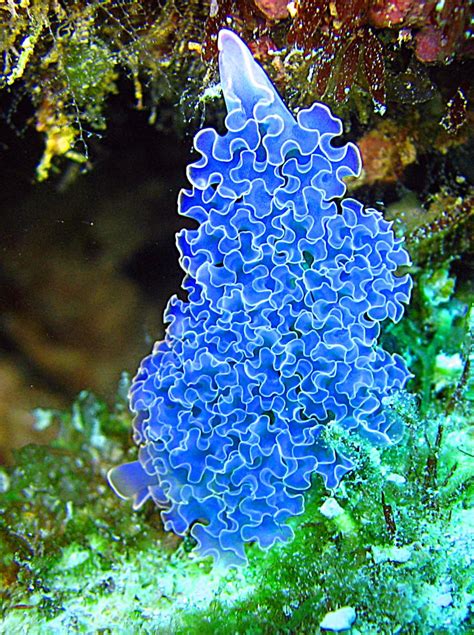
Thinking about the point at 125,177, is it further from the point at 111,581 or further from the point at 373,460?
the point at 111,581

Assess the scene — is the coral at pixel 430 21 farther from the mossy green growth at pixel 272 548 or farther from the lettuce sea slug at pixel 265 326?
the mossy green growth at pixel 272 548

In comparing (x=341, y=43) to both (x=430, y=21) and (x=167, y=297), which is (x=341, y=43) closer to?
(x=430, y=21)

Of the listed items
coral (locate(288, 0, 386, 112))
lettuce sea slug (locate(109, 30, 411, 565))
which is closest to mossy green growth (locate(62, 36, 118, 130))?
lettuce sea slug (locate(109, 30, 411, 565))

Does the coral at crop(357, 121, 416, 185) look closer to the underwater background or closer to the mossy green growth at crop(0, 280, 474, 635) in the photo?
the underwater background

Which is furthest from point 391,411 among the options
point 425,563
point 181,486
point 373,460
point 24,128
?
point 24,128

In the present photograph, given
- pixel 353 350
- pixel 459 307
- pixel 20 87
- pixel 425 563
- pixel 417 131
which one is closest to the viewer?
pixel 425 563

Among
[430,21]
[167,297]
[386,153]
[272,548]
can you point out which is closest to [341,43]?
[430,21]
